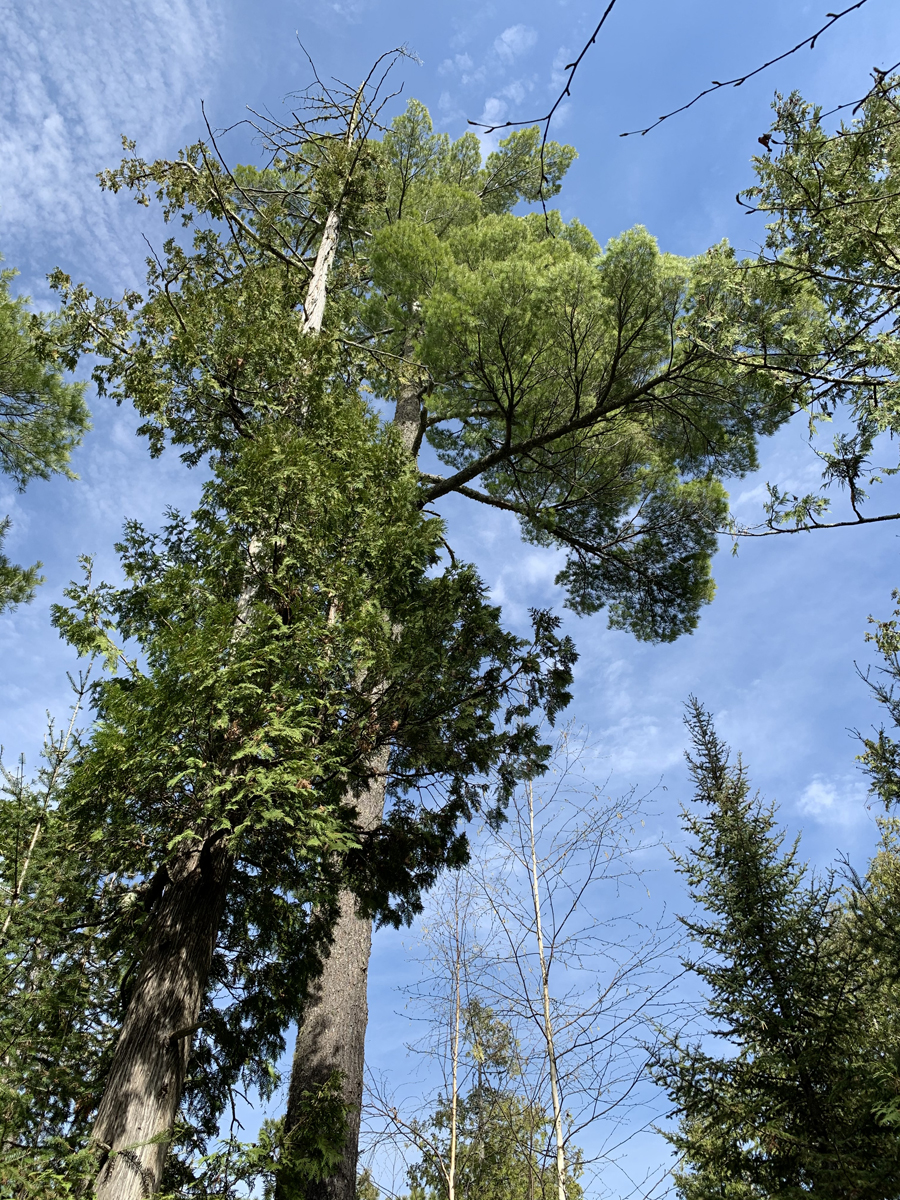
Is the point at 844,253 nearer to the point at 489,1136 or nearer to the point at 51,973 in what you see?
the point at 51,973

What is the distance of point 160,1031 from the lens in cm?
317

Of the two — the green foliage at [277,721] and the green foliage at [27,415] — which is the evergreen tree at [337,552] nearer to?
the green foliage at [277,721]

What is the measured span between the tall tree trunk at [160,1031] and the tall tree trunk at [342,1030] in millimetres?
1094

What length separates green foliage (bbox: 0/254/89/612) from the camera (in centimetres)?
1034

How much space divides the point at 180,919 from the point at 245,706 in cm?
118

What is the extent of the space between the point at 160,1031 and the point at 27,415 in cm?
1061

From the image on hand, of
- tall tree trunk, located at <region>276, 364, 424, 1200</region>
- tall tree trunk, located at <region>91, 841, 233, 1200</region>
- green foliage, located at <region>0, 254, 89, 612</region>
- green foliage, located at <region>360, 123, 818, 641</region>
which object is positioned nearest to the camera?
tall tree trunk, located at <region>91, 841, 233, 1200</region>

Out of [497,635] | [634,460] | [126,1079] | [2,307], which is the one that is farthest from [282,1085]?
[2,307]

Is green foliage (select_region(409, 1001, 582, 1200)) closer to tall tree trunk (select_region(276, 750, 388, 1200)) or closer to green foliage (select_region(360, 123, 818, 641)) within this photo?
tall tree trunk (select_region(276, 750, 388, 1200))

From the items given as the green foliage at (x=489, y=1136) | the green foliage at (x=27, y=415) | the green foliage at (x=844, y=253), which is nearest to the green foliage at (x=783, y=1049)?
the green foliage at (x=489, y=1136)

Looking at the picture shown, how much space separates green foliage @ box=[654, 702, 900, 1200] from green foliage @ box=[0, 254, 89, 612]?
10.5 meters

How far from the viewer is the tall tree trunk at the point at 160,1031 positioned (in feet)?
9.32

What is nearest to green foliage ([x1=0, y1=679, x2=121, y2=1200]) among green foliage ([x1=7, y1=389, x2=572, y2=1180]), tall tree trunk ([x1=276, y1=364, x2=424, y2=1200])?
green foliage ([x1=7, y1=389, x2=572, y2=1180])

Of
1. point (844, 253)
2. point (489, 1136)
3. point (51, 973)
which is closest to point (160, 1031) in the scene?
point (51, 973)
